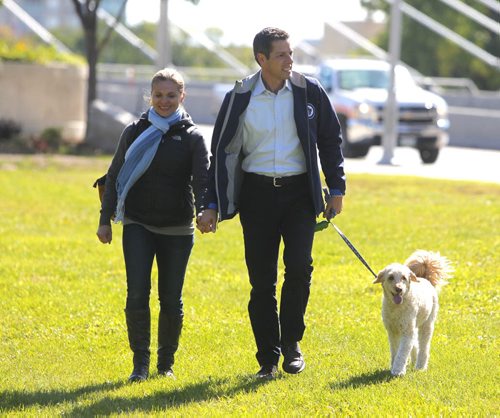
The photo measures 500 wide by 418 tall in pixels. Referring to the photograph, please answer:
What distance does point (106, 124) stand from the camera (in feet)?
85.1

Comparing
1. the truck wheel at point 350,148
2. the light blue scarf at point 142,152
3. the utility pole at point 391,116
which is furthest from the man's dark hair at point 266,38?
the truck wheel at point 350,148

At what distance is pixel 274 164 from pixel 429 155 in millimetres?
20065

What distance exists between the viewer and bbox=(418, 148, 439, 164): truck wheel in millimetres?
26422

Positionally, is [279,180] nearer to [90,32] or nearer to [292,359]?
[292,359]

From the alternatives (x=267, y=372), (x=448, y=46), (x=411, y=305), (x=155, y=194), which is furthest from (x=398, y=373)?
(x=448, y=46)

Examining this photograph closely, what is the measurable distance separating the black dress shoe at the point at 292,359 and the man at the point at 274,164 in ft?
0.82

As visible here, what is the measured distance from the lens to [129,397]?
6742 millimetres

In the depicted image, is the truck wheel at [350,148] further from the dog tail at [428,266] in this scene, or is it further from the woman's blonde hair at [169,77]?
the woman's blonde hair at [169,77]

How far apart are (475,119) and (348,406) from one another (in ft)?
98.5

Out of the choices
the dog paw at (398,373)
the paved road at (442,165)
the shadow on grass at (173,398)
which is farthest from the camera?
the paved road at (442,165)

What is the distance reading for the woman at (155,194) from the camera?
6.96m

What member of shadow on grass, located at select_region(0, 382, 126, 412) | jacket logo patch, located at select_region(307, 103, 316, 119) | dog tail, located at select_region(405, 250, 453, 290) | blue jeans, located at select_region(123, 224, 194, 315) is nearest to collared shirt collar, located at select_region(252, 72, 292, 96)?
jacket logo patch, located at select_region(307, 103, 316, 119)

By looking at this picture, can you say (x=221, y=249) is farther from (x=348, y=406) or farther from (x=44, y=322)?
(x=348, y=406)

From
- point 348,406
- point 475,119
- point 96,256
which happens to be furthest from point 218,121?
point 475,119
